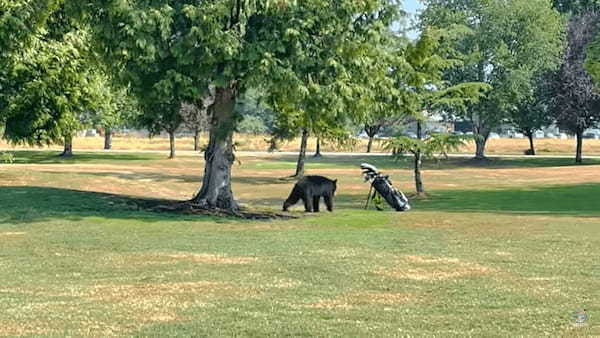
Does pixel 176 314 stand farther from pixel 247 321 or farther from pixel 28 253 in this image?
pixel 28 253

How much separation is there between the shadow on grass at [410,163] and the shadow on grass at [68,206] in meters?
39.4

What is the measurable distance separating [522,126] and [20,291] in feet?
257

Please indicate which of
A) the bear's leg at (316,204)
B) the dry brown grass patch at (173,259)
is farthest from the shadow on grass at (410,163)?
the dry brown grass patch at (173,259)

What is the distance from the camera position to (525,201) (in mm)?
38969

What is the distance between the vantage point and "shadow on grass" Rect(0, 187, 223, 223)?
81.9 ft

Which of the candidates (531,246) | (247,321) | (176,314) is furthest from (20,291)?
(531,246)

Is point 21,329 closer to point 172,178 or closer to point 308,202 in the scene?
point 308,202

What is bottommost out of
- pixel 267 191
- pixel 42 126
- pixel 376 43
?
pixel 267 191

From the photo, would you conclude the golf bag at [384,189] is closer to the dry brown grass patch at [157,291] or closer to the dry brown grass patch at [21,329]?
the dry brown grass patch at [157,291]

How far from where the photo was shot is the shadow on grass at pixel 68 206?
24953 millimetres

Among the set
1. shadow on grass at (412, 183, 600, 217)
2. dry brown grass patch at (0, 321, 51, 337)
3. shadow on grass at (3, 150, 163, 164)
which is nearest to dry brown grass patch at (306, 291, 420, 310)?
dry brown grass patch at (0, 321, 51, 337)

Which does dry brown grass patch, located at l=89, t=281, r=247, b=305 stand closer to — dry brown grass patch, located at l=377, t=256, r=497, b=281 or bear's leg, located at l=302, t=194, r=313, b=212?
dry brown grass patch, located at l=377, t=256, r=497, b=281

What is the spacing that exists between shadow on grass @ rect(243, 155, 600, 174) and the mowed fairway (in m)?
41.2

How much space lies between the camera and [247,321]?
1041cm
